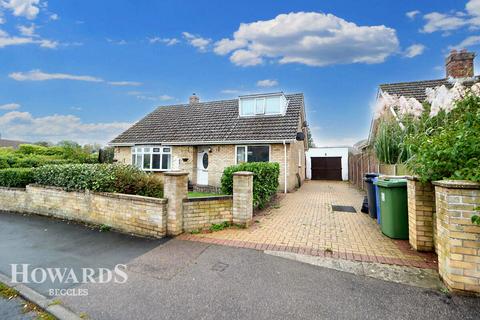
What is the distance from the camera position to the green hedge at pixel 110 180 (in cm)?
614

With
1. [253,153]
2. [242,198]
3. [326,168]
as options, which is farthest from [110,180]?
[326,168]

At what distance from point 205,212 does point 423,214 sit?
4.37m

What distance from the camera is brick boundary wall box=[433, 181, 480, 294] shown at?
268 centimetres

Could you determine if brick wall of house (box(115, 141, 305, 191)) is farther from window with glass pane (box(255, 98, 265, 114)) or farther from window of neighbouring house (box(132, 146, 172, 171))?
window with glass pane (box(255, 98, 265, 114))

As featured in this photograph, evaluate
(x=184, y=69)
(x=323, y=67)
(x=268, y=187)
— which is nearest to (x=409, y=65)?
(x=323, y=67)

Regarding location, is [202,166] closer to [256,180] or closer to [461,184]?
[256,180]

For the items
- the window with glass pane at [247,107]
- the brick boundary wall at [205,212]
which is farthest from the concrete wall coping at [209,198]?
the window with glass pane at [247,107]

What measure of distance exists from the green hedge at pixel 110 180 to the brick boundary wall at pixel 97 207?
0.25 meters

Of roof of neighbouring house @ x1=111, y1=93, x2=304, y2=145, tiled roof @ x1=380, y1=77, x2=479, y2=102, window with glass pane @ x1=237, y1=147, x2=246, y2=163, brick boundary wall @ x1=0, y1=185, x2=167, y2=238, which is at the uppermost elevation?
tiled roof @ x1=380, y1=77, x2=479, y2=102

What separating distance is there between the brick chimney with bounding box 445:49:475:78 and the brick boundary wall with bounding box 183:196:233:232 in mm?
13594

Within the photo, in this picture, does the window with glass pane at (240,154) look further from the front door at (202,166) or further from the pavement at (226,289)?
the pavement at (226,289)

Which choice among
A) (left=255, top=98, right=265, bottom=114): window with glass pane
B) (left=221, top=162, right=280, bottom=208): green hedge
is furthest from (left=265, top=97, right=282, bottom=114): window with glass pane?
(left=221, top=162, right=280, bottom=208): green hedge

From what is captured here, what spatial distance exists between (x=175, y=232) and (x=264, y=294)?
9.33 ft

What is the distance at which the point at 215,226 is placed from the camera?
17.8 ft
